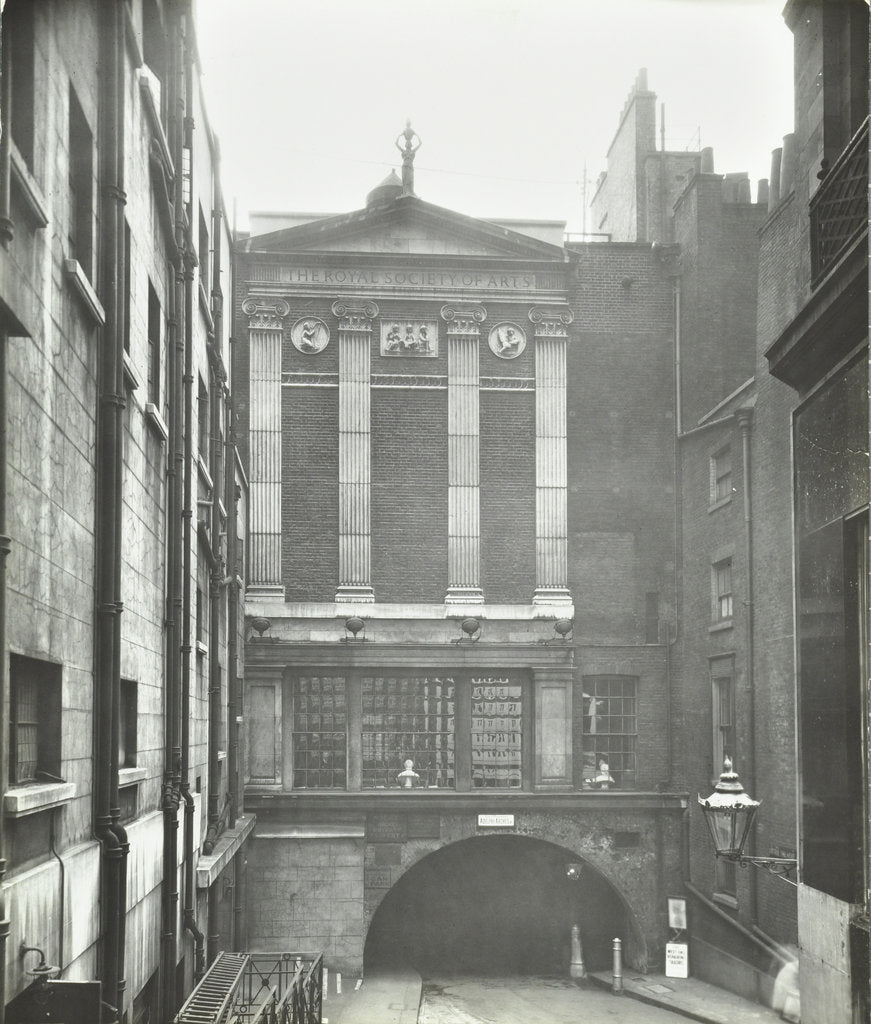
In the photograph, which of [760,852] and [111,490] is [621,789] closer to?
[760,852]

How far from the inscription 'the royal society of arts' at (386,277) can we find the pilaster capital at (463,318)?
0.48 metres

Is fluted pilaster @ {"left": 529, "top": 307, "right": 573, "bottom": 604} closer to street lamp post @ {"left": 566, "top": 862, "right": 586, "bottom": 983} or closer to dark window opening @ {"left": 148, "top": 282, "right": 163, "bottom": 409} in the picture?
street lamp post @ {"left": 566, "top": 862, "right": 586, "bottom": 983}

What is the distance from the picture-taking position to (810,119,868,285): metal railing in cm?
1001

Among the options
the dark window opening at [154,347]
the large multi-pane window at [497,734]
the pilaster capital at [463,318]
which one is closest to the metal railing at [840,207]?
the dark window opening at [154,347]

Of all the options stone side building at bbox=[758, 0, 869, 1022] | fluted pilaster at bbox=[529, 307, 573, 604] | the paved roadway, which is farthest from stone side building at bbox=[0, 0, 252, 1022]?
fluted pilaster at bbox=[529, 307, 573, 604]

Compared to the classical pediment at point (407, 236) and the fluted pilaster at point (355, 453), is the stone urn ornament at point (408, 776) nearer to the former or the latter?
the fluted pilaster at point (355, 453)

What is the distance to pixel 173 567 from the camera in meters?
14.4

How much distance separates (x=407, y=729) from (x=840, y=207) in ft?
62.4

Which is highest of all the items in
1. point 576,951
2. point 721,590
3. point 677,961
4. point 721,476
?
point 721,476

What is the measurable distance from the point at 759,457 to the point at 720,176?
7.73 metres

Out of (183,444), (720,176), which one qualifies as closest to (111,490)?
(183,444)

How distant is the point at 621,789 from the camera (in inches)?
1104

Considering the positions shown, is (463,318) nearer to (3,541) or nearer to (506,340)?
(506,340)

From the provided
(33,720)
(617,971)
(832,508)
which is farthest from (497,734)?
(33,720)
